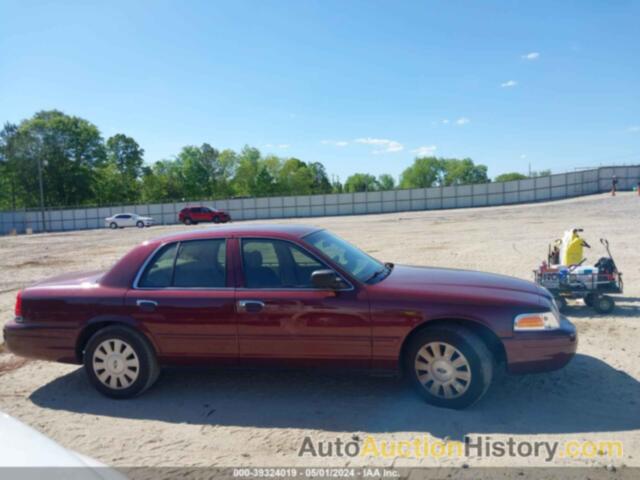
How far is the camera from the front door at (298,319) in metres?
4.00

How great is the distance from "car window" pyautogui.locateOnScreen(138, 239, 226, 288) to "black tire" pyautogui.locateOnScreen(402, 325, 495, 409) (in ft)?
6.08

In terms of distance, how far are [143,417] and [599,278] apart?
606 cm

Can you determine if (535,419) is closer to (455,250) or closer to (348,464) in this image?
(348,464)

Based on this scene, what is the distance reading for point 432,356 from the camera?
392cm

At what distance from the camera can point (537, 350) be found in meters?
3.87

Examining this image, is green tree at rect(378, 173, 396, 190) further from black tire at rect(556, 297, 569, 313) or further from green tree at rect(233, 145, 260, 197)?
black tire at rect(556, 297, 569, 313)

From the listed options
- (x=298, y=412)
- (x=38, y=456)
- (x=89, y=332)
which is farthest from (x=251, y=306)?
(x=38, y=456)

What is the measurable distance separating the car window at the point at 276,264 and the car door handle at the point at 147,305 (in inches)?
34.5

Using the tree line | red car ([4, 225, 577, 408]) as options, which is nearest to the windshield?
red car ([4, 225, 577, 408])

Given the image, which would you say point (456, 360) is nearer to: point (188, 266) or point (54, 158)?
point (188, 266)

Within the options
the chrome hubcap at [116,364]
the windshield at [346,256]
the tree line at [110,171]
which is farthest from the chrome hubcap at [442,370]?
the tree line at [110,171]

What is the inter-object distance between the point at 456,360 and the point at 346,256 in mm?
1428

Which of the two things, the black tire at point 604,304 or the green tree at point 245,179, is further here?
the green tree at point 245,179

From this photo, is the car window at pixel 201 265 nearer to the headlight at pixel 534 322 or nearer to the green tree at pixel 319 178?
the headlight at pixel 534 322
